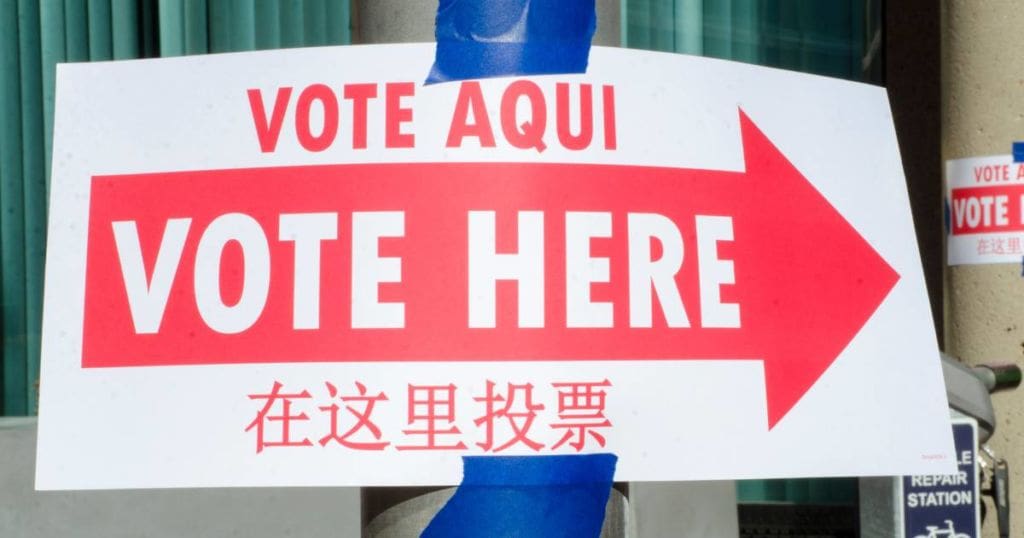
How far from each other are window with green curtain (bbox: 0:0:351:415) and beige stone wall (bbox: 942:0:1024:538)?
3.03m

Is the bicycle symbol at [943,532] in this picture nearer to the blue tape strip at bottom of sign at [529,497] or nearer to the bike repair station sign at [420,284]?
the bike repair station sign at [420,284]

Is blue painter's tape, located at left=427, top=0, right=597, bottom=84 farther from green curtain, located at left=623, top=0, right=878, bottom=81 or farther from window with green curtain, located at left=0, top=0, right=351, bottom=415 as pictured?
green curtain, located at left=623, top=0, right=878, bottom=81

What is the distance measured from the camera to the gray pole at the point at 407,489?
6.01 feet

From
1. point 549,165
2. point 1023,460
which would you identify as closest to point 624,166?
point 549,165

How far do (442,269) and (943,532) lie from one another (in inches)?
76.3

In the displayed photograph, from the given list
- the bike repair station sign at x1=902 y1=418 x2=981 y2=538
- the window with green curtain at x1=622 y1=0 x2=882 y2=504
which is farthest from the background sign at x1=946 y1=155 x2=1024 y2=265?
the bike repair station sign at x1=902 y1=418 x2=981 y2=538

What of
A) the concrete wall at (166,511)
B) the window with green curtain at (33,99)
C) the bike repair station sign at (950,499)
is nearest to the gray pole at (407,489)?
the bike repair station sign at (950,499)

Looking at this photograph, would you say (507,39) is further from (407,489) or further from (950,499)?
(950,499)

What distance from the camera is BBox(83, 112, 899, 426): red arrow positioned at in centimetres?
175

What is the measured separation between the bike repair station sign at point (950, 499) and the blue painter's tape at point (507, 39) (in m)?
1.73

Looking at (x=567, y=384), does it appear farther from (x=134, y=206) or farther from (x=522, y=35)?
(x=134, y=206)

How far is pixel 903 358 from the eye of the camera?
1933 millimetres

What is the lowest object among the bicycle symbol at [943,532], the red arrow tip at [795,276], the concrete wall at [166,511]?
the concrete wall at [166,511]

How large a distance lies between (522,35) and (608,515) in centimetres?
62
